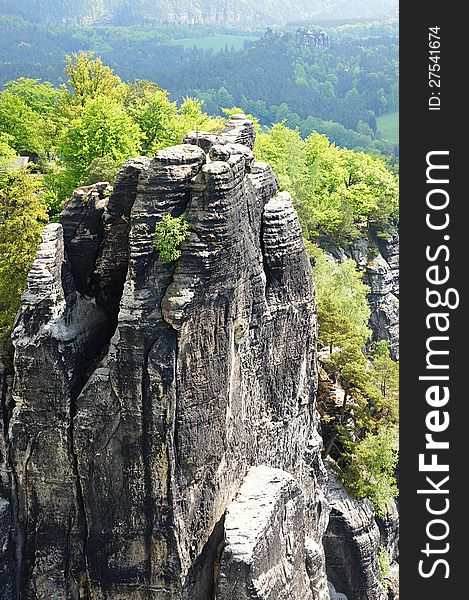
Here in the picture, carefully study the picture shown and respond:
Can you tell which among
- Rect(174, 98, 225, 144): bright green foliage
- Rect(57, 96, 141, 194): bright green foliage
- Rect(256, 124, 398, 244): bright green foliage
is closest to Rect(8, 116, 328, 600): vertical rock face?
Rect(57, 96, 141, 194): bright green foliage

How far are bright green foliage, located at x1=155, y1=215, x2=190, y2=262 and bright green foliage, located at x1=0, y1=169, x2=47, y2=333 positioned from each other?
27.8 ft

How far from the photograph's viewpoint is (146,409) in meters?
24.5

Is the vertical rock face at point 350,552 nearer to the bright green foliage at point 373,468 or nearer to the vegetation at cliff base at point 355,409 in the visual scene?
the bright green foliage at point 373,468

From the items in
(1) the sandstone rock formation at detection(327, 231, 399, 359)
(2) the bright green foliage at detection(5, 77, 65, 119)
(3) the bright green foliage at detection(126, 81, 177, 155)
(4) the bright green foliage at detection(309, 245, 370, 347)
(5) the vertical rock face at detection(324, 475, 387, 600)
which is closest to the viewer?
(5) the vertical rock face at detection(324, 475, 387, 600)

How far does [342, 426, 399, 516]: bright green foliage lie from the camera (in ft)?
130

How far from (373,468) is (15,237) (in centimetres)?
1911

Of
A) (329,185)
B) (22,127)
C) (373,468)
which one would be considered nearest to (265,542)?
(373,468)

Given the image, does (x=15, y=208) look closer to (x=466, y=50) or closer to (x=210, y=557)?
(x=210, y=557)

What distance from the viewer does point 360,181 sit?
2689 inches

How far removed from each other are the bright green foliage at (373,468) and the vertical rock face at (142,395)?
1180 centimetres

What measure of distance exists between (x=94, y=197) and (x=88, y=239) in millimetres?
1371

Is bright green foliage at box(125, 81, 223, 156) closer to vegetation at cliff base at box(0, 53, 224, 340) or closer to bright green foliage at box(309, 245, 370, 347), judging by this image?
vegetation at cliff base at box(0, 53, 224, 340)

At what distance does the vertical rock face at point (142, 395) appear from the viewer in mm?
24391

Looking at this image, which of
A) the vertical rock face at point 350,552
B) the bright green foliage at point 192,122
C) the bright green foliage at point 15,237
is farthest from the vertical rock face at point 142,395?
the bright green foliage at point 192,122
